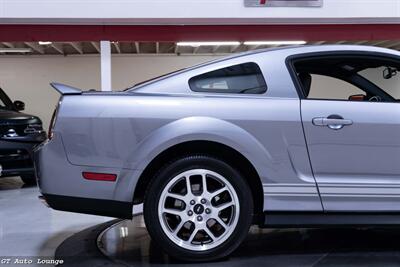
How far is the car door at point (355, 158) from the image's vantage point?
9.87ft

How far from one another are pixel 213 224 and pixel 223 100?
83 cm

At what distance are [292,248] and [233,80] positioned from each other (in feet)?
4.41

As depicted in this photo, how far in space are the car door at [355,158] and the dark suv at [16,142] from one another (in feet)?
14.7

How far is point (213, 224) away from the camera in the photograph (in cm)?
309

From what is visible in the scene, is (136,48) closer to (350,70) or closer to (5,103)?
(5,103)

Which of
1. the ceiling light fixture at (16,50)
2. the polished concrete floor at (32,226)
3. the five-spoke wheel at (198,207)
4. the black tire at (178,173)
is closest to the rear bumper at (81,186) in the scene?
the black tire at (178,173)

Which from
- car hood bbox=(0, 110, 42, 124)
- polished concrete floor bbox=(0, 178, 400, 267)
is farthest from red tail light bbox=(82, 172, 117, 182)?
car hood bbox=(0, 110, 42, 124)

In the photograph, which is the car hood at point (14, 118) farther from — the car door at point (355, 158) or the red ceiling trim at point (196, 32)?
the car door at point (355, 158)

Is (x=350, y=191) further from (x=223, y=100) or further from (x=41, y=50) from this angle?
(x=41, y=50)

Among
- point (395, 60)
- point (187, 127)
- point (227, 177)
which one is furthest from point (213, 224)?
point (395, 60)

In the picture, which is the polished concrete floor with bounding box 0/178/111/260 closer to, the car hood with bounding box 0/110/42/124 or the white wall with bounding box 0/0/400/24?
the car hood with bounding box 0/110/42/124

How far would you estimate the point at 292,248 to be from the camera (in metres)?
3.47
